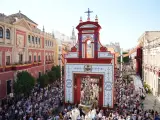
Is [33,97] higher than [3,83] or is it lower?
lower

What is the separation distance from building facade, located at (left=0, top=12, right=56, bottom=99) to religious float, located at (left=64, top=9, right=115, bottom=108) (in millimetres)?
7303

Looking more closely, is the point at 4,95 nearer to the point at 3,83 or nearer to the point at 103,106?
the point at 3,83

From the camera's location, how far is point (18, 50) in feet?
92.1

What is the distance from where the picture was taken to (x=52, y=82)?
33.8m

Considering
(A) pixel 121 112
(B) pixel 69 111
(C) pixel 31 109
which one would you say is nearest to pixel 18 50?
(C) pixel 31 109

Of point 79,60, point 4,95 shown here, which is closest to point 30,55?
point 4,95

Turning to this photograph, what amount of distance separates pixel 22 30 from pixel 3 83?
27.3 ft

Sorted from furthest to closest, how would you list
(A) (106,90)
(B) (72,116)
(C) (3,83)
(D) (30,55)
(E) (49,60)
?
1. (E) (49,60)
2. (D) (30,55)
3. (C) (3,83)
4. (A) (106,90)
5. (B) (72,116)

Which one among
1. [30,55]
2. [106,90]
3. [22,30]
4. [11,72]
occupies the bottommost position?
[106,90]

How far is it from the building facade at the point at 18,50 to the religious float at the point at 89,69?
24.0 ft

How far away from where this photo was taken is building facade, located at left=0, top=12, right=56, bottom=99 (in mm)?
24328

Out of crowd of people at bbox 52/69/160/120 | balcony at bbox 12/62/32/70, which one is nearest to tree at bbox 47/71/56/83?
balcony at bbox 12/62/32/70

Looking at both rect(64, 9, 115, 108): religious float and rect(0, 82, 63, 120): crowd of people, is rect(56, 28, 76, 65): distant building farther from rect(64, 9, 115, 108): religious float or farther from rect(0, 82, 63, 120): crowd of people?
rect(0, 82, 63, 120): crowd of people

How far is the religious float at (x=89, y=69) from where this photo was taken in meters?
21.9
